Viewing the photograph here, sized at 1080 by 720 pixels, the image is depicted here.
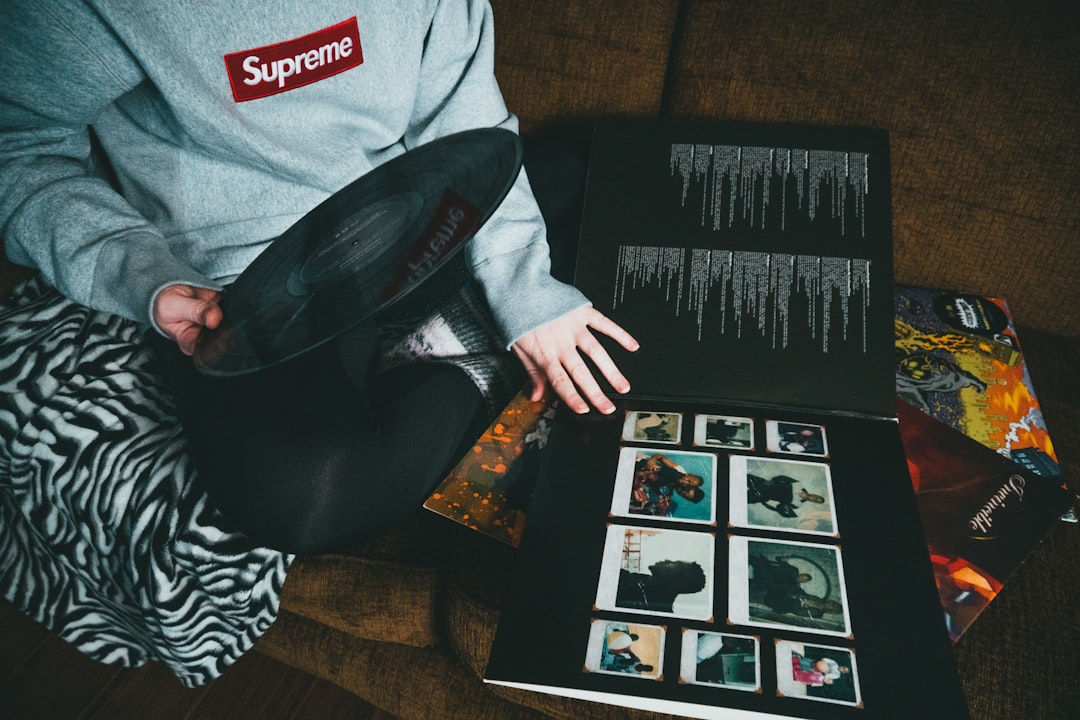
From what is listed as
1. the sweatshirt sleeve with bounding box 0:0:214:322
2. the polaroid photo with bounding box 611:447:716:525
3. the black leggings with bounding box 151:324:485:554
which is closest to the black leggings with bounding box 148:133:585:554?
the black leggings with bounding box 151:324:485:554

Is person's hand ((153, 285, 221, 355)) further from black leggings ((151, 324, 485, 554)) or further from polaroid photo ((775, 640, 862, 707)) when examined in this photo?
polaroid photo ((775, 640, 862, 707))

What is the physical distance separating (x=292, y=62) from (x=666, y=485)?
0.58m

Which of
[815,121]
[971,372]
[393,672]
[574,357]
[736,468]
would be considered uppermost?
[815,121]

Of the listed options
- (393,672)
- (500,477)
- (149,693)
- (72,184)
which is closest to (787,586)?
(500,477)

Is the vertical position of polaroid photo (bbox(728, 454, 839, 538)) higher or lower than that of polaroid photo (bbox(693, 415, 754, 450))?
lower

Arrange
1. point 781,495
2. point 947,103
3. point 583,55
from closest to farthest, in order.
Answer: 1. point 781,495
2. point 947,103
3. point 583,55

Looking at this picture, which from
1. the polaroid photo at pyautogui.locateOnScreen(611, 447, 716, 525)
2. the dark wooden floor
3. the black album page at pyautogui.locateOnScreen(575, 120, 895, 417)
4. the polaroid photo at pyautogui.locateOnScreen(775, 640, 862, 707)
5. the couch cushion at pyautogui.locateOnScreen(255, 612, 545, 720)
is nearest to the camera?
the polaroid photo at pyautogui.locateOnScreen(775, 640, 862, 707)

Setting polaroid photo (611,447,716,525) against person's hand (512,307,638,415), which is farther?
person's hand (512,307,638,415)

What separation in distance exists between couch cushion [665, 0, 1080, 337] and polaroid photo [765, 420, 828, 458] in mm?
414

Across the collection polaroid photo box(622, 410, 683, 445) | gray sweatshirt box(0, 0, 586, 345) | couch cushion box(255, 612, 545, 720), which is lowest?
couch cushion box(255, 612, 545, 720)

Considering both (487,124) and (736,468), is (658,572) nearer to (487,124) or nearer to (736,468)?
(736,468)

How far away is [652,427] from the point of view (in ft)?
2.25

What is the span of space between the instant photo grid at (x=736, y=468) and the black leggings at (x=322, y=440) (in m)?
0.16

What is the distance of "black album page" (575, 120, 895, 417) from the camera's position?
2.35ft
